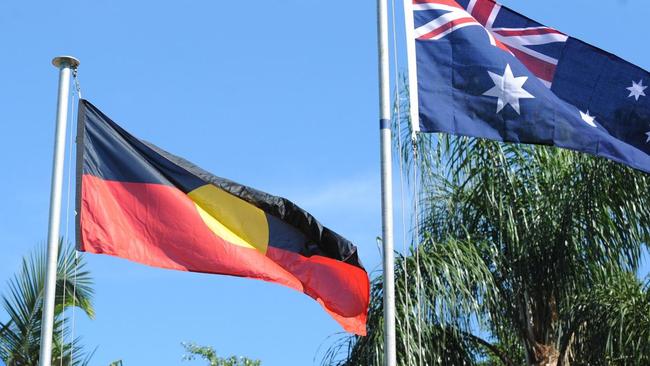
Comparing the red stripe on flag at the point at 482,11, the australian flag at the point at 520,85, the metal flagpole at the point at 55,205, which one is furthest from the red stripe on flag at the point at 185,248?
the red stripe on flag at the point at 482,11

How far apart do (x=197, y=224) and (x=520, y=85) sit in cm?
314

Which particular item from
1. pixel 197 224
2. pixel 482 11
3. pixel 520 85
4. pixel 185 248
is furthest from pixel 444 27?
pixel 185 248

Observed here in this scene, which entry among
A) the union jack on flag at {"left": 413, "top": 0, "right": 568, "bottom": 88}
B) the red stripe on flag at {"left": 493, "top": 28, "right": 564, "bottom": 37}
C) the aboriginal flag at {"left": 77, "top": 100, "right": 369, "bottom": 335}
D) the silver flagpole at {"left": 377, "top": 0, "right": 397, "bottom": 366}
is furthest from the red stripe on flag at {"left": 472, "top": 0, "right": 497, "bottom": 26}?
the aboriginal flag at {"left": 77, "top": 100, "right": 369, "bottom": 335}

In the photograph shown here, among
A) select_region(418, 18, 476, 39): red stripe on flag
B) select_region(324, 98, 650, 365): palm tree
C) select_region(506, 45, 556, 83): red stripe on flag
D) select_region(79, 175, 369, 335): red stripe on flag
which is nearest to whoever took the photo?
select_region(79, 175, 369, 335): red stripe on flag

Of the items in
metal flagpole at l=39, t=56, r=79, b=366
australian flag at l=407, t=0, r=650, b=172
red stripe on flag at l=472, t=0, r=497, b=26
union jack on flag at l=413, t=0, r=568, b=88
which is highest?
red stripe on flag at l=472, t=0, r=497, b=26

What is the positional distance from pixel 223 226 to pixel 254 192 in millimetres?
417

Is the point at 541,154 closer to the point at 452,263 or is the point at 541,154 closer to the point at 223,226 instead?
the point at 452,263

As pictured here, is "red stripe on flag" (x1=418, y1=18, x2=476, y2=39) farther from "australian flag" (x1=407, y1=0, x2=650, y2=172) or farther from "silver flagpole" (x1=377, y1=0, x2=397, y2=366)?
"silver flagpole" (x1=377, y1=0, x2=397, y2=366)

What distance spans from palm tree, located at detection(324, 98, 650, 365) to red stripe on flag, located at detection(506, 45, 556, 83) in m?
2.52

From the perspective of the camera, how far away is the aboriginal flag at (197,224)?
11547mm

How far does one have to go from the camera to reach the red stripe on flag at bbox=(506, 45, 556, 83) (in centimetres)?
1256

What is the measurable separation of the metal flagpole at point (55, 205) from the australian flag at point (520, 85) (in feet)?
9.79

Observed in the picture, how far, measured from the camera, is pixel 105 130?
11.8m

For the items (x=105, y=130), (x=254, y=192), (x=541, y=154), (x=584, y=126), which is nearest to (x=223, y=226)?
(x=254, y=192)
